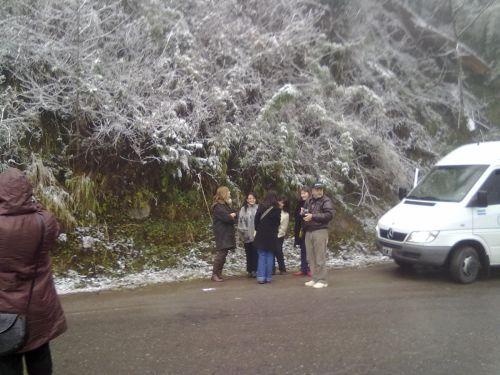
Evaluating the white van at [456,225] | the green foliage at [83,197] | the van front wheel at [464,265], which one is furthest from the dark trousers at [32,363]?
the van front wheel at [464,265]

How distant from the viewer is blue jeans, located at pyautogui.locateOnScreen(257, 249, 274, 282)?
28.2 feet

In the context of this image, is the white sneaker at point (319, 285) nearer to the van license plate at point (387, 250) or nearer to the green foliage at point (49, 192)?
the van license plate at point (387, 250)

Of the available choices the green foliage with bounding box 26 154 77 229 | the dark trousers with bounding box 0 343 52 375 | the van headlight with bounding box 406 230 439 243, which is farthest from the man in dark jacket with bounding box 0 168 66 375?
the van headlight with bounding box 406 230 439 243

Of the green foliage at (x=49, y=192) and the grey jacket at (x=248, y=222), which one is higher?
the green foliage at (x=49, y=192)

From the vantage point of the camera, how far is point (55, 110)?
9.52 meters

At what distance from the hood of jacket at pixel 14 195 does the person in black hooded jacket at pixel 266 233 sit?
17.4 ft

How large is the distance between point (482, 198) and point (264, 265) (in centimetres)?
404

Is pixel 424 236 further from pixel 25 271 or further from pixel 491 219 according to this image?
pixel 25 271

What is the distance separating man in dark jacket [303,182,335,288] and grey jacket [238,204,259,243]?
1.19 meters

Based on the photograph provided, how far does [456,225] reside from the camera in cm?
828

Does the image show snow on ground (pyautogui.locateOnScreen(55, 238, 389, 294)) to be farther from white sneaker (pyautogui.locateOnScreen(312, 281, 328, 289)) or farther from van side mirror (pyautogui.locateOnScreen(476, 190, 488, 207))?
van side mirror (pyautogui.locateOnScreen(476, 190, 488, 207))

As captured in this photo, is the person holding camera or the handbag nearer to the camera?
the handbag

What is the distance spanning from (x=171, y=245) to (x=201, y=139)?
8.09ft

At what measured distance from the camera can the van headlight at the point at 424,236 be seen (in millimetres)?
8180
